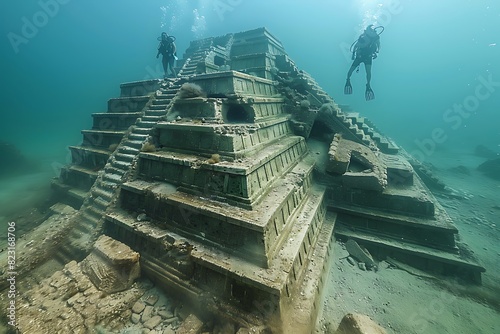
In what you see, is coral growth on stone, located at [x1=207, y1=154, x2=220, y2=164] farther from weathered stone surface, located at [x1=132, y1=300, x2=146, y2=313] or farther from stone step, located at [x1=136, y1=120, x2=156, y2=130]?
stone step, located at [x1=136, y1=120, x2=156, y2=130]

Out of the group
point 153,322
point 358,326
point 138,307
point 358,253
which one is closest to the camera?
point 358,326

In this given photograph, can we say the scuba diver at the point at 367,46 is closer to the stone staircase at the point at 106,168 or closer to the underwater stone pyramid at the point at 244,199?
the underwater stone pyramid at the point at 244,199

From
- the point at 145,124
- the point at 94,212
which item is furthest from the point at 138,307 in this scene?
the point at 145,124

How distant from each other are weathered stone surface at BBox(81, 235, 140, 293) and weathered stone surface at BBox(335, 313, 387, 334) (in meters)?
5.86

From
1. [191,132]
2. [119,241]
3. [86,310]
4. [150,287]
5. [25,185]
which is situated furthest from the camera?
[25,185]

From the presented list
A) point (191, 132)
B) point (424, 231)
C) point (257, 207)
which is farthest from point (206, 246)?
point (424, 231)

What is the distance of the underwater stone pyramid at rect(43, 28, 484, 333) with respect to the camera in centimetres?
512

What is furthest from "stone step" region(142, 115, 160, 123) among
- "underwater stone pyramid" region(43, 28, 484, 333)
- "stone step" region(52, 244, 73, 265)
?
"stone step" region(52, 244, 73, 265)

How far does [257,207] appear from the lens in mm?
5766

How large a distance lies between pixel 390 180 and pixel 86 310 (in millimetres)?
12325

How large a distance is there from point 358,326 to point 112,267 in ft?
21.4

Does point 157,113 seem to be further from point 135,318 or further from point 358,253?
point 358,253

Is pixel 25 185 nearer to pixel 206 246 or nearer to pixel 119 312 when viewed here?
pixel 119 312

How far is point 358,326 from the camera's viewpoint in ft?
14.8
